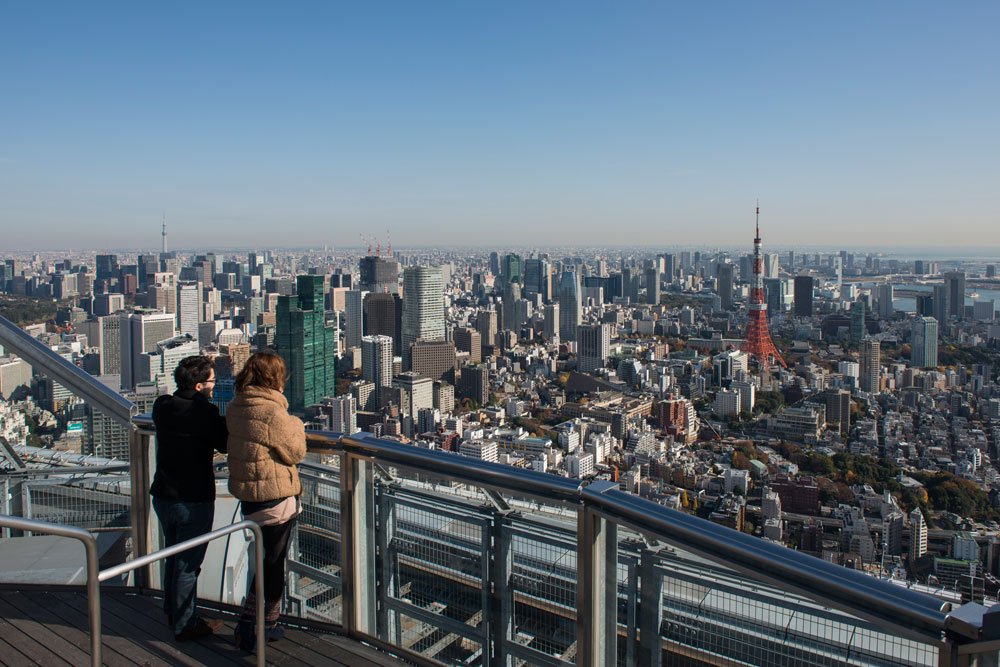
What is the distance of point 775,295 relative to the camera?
37938 mm

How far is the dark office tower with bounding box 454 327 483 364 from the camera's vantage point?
28.7m

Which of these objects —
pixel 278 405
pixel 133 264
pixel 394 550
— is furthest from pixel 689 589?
pixel 133 264

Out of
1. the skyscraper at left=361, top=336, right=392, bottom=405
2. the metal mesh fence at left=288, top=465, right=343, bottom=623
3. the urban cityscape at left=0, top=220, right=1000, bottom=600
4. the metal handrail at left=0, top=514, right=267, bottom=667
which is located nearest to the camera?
the metal handrail at left=0, top=514, right=267, bottom=667

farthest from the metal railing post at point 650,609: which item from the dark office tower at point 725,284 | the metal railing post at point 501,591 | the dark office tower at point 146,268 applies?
the dark office tower at point 725,284

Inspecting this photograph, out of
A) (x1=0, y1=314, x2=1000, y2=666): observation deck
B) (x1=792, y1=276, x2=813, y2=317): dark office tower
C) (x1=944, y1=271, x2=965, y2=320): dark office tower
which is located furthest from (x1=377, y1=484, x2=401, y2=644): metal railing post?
(x1=792, y1=276, x2=813, y2=317): dark office tower

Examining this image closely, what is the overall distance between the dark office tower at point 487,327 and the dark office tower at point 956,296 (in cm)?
1757

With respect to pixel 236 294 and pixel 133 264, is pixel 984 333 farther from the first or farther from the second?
pixel 133 264

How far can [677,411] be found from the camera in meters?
17.8

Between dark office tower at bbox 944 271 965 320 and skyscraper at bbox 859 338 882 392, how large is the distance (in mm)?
8471

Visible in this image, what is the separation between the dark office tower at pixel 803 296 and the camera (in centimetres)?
3578

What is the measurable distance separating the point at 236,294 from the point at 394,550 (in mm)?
40312

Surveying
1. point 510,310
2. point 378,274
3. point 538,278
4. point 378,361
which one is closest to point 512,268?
point 538,278

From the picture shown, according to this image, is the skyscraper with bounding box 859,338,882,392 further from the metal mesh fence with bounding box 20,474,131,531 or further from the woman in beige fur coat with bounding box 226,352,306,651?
the woman in beige fur coat with bounding box 226,352,306,651

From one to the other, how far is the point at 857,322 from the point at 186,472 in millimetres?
31819
